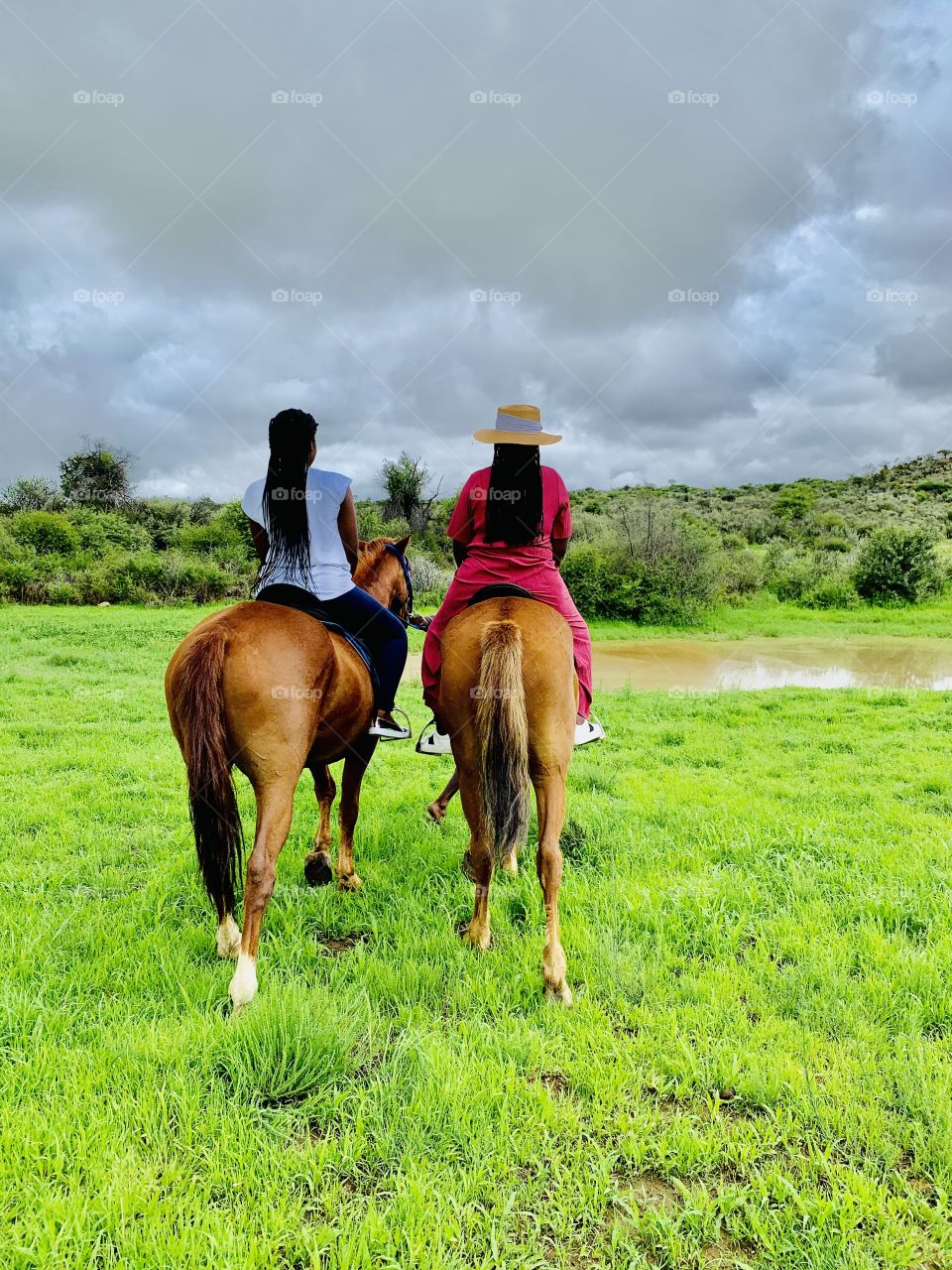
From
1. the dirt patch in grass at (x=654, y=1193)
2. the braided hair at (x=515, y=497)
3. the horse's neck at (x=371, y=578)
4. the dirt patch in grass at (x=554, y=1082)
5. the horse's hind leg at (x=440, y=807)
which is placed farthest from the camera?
the horse's hind leg at (x=440, y=807)

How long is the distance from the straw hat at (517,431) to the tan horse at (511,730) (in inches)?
41.4

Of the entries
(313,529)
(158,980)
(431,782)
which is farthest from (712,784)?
(158,980)

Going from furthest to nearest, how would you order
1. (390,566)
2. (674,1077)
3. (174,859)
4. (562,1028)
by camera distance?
(390,566)
(174,859)
(562,1028)
(674,1077)

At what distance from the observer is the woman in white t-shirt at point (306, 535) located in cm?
420

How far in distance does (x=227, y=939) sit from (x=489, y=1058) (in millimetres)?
1639

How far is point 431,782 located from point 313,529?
3591 millimetres

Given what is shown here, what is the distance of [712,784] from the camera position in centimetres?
682

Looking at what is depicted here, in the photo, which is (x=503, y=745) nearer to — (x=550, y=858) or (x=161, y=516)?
(x=550, y=858)

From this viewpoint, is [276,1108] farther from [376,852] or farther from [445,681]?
[376,852]

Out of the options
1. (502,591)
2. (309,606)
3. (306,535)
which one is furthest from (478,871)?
(306,535)

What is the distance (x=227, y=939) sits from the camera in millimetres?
Result: 3678

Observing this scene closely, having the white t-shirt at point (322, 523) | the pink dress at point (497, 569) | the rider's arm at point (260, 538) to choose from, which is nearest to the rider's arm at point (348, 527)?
the white t-shirt at point (322, 523)

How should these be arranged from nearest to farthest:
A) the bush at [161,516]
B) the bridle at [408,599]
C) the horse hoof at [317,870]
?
the horse hoof at [317,870]
the bridle at [408,599]
the bush at [161,516]

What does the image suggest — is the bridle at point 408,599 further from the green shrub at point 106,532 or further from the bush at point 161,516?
the bush at point 161,516
